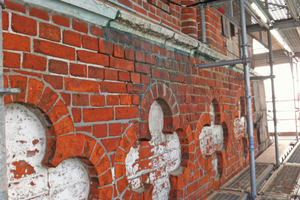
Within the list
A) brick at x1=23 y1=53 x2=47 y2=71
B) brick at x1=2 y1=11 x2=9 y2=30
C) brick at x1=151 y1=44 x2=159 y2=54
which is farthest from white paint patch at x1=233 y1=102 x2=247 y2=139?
brick at x1=2 y1=11 x2=9 y2=30

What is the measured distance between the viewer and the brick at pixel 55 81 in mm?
1536

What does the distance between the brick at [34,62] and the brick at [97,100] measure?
1.33 ft

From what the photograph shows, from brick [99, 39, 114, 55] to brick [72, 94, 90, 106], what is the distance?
1.22 ft

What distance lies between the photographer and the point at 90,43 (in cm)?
184

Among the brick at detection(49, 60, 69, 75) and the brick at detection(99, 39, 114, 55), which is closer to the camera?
the brick at detection(49, 60, 69, 75)

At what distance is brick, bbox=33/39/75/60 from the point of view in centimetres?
150

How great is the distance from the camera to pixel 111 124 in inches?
77.3

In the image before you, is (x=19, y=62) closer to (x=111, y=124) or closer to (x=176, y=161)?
(x=111, y=124)

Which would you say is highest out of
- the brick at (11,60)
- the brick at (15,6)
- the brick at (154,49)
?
the brick at (154,49)

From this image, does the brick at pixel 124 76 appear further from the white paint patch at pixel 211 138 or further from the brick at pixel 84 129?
the white paint patch at pixel 211 138

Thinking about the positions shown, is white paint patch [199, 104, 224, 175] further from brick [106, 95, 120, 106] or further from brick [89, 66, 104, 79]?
brick [89, 66, 104, 79]

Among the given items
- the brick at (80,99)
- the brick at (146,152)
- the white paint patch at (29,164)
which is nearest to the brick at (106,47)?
the brick at (80,99)

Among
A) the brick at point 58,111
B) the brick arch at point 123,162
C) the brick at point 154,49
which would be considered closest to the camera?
the brick at point 58,111

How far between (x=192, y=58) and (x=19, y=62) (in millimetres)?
2261
